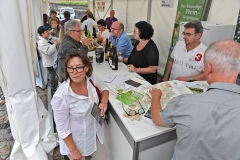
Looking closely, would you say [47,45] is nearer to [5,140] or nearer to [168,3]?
[5,140]

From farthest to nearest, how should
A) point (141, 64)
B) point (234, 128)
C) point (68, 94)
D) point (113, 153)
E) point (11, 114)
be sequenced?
point (141, 64) < point (113, 153) < point (11, 114) < point (68, 94) < point (234, 128)

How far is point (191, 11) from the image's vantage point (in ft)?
11.5

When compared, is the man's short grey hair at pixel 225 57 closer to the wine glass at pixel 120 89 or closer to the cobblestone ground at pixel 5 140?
the wine glass at pixel 120 89

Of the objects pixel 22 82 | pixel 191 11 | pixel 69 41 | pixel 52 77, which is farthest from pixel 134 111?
pixel 191 11

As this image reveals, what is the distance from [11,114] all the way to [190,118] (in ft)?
4.99

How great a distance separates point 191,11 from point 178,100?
10.4 feet

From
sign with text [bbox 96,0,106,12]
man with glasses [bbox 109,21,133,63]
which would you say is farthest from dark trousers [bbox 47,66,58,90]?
sign with text [bbox 96,0,106,12]

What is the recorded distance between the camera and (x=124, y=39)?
10.1 ft

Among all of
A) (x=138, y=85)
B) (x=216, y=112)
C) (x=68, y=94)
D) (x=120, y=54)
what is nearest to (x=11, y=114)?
(x=68, y=94)

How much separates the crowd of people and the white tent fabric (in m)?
0.35

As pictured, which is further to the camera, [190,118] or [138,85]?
[138,85]

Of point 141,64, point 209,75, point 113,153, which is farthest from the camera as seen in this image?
point 141,64

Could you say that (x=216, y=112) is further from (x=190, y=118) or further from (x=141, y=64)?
(x=141, y=64)

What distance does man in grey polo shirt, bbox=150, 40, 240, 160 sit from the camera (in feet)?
2.59
